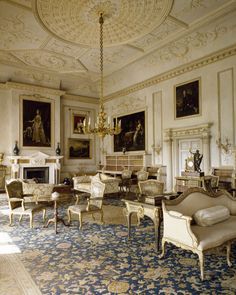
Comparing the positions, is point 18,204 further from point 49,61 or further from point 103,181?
point 49,61

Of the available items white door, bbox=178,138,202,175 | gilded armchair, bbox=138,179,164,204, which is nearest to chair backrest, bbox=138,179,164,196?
gilded armchair, bbox=138,179,164,204

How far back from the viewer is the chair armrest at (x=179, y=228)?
10.6 ft

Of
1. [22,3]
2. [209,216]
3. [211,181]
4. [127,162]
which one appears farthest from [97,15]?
[127,162]

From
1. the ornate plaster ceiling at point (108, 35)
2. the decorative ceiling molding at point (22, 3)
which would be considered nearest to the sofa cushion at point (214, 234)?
the ornate plaster ceiling at point (108, 35)

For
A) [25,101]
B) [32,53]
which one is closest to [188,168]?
[32,53]

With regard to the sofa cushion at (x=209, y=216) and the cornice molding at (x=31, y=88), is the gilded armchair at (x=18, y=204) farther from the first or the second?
the cornice molding at (x=31, y=88)

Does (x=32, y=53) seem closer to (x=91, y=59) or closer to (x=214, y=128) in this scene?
(x=91, y=59)

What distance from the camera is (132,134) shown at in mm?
12562

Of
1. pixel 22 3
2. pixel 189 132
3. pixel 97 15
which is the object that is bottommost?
pixel 189 132

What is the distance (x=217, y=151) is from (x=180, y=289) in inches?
263

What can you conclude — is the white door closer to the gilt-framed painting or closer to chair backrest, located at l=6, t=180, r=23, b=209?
chair backrest, located at l=6, t=180, r=23, b=209

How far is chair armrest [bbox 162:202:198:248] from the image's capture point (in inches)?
128

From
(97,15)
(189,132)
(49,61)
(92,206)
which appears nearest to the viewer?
(92,206)

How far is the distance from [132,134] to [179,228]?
932 cm
